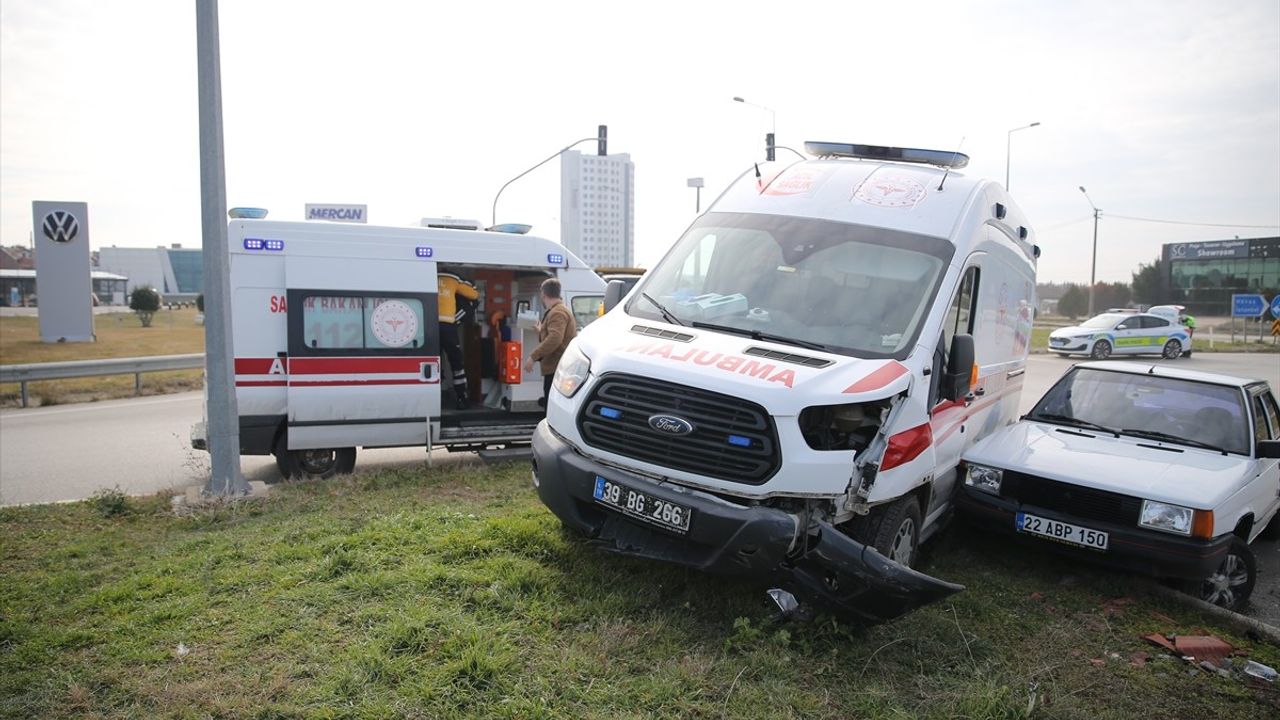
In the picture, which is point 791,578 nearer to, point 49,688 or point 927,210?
point 927,210

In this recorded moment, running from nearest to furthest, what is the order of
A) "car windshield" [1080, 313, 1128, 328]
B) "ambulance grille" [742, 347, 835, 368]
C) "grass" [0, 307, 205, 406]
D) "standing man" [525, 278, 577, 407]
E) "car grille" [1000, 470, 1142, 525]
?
"ambulance grille" [742, 347, 835, 368] < "car grille" [1000, 470, 1142, 525] < "standing man" [525, 278, 577, 407] < "grass" [0, 307, 205, 406] < "car windshield" [1080, 313, 1128, 328]

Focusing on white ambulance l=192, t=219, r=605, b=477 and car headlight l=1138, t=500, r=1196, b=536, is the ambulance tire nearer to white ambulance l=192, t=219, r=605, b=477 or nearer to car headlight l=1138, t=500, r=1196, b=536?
white ambulance l=192, t=219, r=605, b=477

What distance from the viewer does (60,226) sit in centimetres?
2608

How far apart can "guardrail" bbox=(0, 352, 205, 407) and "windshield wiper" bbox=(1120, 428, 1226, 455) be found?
643 inches

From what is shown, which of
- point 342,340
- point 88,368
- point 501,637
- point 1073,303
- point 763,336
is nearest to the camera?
point 501,637

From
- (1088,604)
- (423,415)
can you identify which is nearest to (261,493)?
(423,415)

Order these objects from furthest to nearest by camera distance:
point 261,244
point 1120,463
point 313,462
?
1. point 313,462
2. point 261,244
3. point 1120,463

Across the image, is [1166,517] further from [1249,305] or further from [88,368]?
[1249,305]

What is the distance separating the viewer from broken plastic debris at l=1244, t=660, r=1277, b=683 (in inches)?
175

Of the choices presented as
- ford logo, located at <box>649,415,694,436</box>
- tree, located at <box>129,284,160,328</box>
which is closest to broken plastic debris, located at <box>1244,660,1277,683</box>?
ford logo, located at <box>649,415,694,436</box>

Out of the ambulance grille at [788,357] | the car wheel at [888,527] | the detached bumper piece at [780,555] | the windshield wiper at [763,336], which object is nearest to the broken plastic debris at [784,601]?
the detached bumper piece at [780,555]

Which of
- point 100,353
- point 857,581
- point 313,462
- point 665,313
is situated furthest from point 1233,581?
point 100,353

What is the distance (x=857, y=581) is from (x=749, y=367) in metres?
1.26

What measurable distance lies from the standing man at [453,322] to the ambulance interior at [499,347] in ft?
0.40
